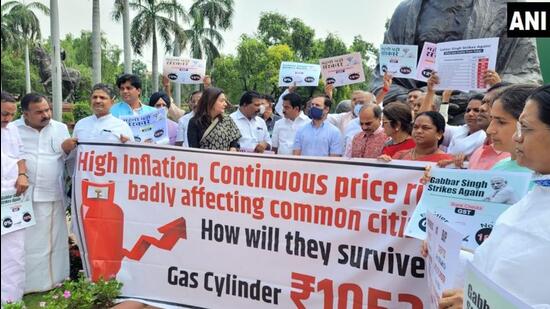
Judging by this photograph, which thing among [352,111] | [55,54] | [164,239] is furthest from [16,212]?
[55,54]

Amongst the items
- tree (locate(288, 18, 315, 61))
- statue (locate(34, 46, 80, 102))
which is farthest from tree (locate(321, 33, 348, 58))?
statue (locate(34, 46, 80, 102))

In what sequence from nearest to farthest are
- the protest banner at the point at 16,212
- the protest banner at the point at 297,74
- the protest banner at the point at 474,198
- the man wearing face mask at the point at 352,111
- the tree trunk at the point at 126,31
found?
the protest banner at the point at 474,198 → the protest banner at the point at 16,212 → the man wearing face mask at the point at 352,111 → the protest banner at the point at 297,74 → the tree trunk at the point at 126,31

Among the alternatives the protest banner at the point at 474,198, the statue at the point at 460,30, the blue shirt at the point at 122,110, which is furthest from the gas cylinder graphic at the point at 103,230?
the statue at the point at 460,30

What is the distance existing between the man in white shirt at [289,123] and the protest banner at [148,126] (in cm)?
210

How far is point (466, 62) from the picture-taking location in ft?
14.5

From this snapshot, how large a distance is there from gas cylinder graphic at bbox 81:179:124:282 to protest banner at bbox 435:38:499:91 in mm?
3037

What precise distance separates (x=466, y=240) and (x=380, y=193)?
0.97m

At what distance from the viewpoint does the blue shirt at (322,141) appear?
5602mm

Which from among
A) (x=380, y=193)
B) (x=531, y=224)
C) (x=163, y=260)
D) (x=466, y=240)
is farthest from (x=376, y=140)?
(x=531, y=224)

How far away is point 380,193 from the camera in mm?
3090

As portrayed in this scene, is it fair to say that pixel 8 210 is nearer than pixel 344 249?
No

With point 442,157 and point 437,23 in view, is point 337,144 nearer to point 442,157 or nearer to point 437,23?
point 442,157

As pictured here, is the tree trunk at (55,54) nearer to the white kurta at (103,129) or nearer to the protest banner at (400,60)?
the protest banner at (400,60)

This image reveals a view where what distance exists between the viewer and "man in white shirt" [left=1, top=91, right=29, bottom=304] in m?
3.73
